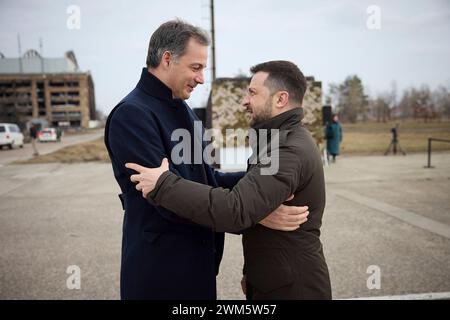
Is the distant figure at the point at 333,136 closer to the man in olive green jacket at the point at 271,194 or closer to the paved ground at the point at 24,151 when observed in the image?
the man in olive green jacket at the point at 271,194

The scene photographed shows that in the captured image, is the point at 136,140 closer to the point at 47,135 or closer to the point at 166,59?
the point at 166,59

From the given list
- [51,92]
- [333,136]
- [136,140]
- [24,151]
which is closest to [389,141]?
[333,136]

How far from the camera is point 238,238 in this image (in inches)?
200

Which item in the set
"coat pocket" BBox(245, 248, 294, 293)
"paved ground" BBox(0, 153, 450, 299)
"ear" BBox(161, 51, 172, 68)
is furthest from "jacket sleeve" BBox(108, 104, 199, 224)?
"paved ground" BBox(0, 153, 450, 299)

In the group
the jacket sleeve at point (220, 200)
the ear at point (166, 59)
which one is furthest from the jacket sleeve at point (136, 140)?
the ear at point (166, 59)

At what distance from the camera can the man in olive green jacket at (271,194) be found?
1.37 m

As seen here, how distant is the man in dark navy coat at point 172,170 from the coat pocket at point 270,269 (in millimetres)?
173

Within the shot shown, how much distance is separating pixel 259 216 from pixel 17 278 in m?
3.53

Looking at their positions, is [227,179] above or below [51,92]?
below

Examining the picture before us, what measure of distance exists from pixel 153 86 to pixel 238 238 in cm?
380

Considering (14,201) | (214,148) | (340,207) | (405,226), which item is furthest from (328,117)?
(14,201)

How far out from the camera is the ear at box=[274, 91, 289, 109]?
1.70m

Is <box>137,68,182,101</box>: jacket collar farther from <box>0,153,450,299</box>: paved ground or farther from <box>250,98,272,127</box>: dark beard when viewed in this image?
<box>0,153,450,299</box>: paved ground
